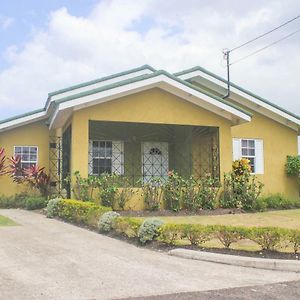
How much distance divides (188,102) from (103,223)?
6.92 meters

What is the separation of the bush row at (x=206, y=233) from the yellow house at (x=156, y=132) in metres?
5.83

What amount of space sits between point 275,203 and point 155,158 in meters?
5.25

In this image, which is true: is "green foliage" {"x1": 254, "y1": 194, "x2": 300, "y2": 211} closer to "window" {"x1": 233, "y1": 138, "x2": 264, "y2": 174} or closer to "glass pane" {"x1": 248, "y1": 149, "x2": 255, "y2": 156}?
"window" {"x1": 233, "y1": 138, "x2": 264, "y2": 174}

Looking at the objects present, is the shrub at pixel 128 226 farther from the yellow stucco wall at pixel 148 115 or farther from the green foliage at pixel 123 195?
the yellow stucco wall at pixel 148 115

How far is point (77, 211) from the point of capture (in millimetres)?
12617

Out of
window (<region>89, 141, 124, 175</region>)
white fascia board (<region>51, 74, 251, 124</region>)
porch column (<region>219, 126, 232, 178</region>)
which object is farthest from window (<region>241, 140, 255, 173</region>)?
window (<region>89, 141, 124, 175</region>)

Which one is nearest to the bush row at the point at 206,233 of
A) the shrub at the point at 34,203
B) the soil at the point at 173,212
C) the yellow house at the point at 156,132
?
the soil at the point at 173,212

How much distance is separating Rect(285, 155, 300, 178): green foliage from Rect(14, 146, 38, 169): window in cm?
1057

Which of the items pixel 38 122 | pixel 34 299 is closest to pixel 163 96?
pixel 38 122

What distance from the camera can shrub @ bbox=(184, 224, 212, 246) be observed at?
9.16 m

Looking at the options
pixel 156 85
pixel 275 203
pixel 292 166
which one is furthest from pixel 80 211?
pixel 292 166

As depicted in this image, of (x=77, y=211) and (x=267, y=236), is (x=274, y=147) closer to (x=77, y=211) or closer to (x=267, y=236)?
(x=77, y=211)

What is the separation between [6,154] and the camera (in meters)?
18.8

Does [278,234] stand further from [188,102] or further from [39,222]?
[188,102]
